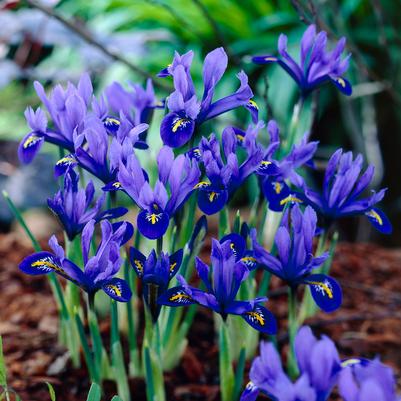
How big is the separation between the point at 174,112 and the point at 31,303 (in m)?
1.24

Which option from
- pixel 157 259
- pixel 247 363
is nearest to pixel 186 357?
pixel 247 363

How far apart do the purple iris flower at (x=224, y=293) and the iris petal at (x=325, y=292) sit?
0.10m

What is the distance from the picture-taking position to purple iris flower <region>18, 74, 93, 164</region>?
137cm

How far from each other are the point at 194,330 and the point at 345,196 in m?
0.72

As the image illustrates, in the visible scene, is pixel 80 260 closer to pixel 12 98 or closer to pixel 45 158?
pixel 45 158

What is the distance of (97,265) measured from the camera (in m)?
1.21

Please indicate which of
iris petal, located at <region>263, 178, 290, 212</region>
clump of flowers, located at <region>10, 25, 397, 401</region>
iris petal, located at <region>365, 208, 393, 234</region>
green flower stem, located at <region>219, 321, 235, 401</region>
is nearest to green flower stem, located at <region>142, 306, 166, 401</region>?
clump of flowers, located at <region>10, 25, 397, 401</region>

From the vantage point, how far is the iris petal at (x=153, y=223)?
115 cm

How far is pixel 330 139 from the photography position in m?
4.14

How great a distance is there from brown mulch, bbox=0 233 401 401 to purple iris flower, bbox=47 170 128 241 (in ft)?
1.49

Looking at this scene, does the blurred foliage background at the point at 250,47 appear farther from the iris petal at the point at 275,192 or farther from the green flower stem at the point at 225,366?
the green flower stem at the point at 225,366

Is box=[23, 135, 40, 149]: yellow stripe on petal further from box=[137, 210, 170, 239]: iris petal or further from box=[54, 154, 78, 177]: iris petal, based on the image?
box=[137, 210, 170, 239]: iris petal

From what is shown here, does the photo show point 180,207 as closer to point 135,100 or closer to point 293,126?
point 135,100

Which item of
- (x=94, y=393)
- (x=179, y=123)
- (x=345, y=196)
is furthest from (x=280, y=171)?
(x=94, y=393)
